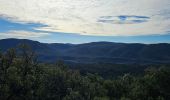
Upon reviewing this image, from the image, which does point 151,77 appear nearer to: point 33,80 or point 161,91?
point 161,91

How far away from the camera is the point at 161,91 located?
3024 inches

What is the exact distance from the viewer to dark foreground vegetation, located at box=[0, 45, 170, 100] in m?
59.6

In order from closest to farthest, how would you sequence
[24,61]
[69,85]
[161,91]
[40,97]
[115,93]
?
[24,61] < [40,97] < [161,91] < [69,85] < [115,93]

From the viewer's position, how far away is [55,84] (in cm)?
8419

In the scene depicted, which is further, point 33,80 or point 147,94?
point 147,94

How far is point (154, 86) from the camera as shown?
255 feet

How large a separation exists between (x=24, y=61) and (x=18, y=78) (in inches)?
213

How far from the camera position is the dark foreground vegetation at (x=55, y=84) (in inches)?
2347

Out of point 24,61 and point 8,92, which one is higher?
point 24,61

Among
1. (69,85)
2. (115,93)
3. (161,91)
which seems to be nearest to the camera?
(161,91)

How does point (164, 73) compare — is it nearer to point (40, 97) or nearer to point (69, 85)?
point (69, 85)

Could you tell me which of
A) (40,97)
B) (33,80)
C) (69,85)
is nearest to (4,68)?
(33,80)

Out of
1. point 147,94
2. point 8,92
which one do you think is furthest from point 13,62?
point 147,94

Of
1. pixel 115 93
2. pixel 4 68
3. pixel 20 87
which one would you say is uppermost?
pixel 4 68
